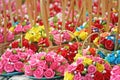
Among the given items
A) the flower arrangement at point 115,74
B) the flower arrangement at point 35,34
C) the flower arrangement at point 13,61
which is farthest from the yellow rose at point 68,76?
the flower arrangement at point 35,34

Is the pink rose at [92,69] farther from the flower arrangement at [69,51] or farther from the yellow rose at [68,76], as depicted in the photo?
the flower arrangement at [69,51]

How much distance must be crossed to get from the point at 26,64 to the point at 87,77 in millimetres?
490

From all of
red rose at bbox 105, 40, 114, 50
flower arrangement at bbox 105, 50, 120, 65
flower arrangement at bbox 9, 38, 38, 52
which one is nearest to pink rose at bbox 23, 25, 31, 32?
flower arrangement at bbox 9, 38, 38, 52

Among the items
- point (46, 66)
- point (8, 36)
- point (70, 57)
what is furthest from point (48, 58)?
point (8, 36)

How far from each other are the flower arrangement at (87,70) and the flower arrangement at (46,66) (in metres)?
0.25

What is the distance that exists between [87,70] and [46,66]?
350mm

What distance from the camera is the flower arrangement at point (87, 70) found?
6.75 ft

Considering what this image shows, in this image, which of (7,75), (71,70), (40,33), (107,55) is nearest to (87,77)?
(71,70)

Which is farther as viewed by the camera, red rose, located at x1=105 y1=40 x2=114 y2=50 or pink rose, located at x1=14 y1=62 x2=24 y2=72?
pink rose, located at x1=14 y1=62 x2=24 y2=72

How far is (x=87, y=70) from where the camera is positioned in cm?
207

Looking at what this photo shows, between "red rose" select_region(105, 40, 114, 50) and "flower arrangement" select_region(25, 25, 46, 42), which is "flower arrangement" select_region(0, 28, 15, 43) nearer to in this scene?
"flower arrangement" select_region(25, 25, 46, 42)

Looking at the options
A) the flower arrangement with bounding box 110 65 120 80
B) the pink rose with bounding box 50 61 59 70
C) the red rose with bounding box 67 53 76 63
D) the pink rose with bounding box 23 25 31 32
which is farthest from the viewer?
the pink rose with bounding box 23 25 31 32

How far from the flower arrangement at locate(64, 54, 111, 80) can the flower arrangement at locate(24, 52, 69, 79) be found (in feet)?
0.83

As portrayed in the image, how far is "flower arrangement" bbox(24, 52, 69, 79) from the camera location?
233 cm
